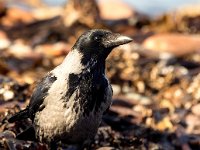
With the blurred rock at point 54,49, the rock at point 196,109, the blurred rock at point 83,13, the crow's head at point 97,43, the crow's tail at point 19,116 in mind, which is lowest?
the rock at point 196,109

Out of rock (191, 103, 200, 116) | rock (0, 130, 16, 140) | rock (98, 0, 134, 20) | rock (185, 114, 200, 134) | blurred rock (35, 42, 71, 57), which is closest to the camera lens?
rock (0, 130, 16, 140)

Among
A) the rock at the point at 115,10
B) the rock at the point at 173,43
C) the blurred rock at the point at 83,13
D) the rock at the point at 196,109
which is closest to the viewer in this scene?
the rock at the point at 196,109

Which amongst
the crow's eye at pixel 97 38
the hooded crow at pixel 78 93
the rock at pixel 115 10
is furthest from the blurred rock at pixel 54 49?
the crow's eye at pixel 97 38

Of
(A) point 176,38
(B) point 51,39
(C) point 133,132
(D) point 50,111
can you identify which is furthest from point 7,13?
(D) point 50,111

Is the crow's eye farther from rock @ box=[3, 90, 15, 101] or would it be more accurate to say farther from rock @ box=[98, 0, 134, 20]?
rock @ box=[98, 0, 134, 20]

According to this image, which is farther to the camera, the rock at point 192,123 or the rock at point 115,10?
the rock at point 115,10

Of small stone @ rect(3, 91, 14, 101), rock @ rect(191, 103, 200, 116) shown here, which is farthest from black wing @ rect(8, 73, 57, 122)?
rock @ rect(191, 103, 200, 116)

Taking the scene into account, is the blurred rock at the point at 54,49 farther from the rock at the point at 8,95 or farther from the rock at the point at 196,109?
the rock at the point at 8,95

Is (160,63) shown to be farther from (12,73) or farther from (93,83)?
(93,83)
